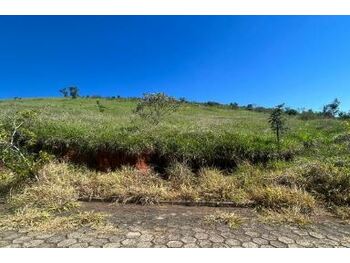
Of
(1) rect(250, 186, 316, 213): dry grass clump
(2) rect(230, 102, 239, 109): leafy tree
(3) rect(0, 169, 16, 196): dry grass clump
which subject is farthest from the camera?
(2) rect(230, 102, 239, 109): leafy tree

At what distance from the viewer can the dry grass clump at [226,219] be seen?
595cm

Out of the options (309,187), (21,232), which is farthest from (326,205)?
(21,232)

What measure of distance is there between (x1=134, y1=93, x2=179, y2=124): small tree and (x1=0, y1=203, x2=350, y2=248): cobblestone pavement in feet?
44.7

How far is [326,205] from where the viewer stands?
7.02 m

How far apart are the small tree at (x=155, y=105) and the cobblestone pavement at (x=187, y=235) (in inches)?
537

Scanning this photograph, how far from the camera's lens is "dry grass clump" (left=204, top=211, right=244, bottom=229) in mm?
5952

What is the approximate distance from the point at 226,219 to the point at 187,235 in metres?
0.94

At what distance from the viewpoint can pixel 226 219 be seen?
6086 mm

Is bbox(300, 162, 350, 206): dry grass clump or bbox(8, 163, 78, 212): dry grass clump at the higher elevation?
bbox(300, 162, 350, 206): dry grass clump

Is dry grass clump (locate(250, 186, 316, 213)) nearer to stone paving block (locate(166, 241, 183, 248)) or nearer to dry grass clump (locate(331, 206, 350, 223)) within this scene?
dry grass clump (locate(331, 206, 350, 223))

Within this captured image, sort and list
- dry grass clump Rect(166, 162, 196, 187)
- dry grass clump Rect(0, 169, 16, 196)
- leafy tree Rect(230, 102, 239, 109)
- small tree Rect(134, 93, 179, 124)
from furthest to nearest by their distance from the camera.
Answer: leafy tree Rect(230, 102, 239, 109), small tree Rect(134, 93, 179, 124), dry grass clump Rect(166, 162, 196, 187), dry grass clump Rect(0, 169, 16, 196)

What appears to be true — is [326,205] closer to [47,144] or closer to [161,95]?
[47,144]

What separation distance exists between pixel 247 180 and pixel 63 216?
12.9ft

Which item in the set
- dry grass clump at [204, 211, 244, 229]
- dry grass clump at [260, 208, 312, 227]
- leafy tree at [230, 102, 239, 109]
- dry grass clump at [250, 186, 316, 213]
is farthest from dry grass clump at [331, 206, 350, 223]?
leafy tree at [230, 102, 239, 109]
